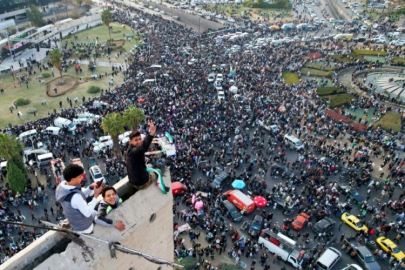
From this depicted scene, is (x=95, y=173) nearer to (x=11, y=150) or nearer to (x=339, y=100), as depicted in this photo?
(x=11, y=150)

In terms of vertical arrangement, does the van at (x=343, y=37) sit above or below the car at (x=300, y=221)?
above

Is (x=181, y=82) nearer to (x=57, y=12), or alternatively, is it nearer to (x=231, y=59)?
(x=231, y=59)

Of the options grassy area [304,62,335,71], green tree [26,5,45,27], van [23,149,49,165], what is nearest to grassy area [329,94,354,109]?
grassy area [304,62,335,71]

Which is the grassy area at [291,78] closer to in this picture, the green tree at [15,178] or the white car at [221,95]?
the white car at [221,95]

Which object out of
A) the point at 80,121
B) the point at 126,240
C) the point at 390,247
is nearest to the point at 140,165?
the point at 126,240

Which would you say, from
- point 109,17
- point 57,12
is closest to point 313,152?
point 109,17

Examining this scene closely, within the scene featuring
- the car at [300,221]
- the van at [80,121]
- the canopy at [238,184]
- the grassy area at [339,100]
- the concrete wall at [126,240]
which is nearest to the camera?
the concrete wall at [126,240]

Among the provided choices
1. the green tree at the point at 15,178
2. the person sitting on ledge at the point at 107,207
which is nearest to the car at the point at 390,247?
the person sitting on ledge at the point at 107,207

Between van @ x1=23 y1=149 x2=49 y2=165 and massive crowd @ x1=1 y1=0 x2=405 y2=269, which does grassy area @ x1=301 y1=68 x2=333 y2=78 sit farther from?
van @ x1=23 y1=149 x2=49 y2=165
